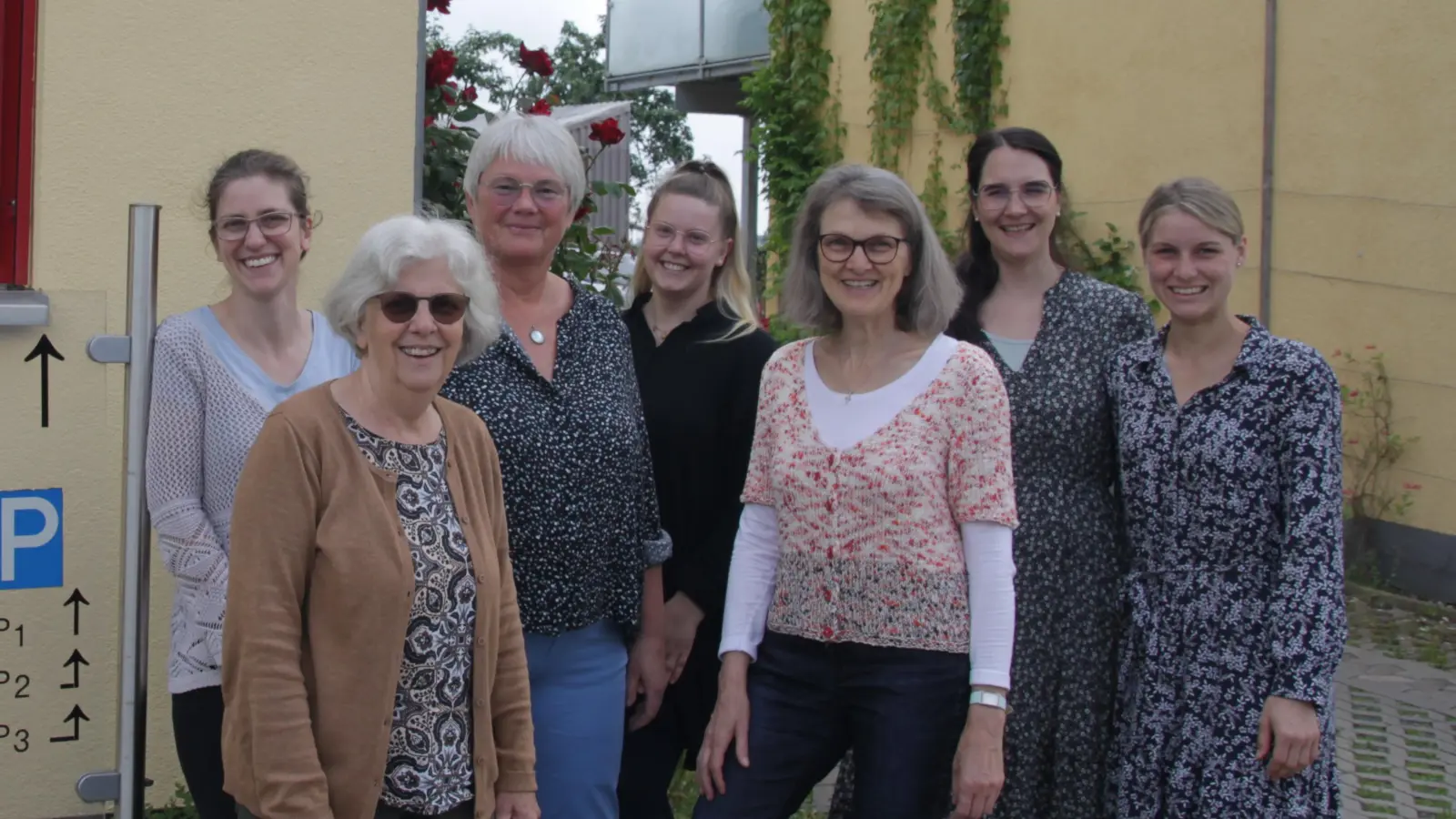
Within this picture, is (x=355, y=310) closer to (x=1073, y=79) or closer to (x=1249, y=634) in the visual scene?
(x=1249, y=634)

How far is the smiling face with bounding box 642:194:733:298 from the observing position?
11.6ft

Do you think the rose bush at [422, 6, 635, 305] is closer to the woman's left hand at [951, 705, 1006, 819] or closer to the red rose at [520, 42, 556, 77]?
the red rose at [520, 42, 556, 77]

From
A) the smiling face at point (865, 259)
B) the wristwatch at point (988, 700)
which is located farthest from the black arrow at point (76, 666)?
the wristwatch at point (988, 700)

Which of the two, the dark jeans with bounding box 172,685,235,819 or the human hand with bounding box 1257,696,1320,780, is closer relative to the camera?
the dark jeans with bounding box 172,685,235,819

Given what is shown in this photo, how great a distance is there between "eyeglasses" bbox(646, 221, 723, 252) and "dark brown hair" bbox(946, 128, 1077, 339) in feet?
2.01

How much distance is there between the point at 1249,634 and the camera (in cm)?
290

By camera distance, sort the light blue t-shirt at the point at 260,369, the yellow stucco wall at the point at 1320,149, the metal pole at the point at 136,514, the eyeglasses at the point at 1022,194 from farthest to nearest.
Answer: the yellow stucco wall at the point at 1320,149 < the eyeglasses at the point at 1022,194 < the light blue t-shirt at the point at 260,369 < the metal pole at the point at 136,514

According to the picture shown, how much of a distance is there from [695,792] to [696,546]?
1663 millimetres

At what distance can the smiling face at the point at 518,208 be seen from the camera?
310 centimetres

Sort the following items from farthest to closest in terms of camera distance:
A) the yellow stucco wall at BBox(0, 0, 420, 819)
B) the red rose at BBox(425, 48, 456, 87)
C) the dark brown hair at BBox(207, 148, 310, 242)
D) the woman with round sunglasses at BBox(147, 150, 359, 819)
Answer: the red rose at BBox(425, 48, 456, 87) < the yellow stucco wall at BBox(0, 0, 420, 819) < the dark brown hair at BBox(207, 148, 310, 242) < the woman with round sunglasses at BBox(147, 150, 359, 819)

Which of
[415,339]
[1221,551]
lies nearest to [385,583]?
[415,339]

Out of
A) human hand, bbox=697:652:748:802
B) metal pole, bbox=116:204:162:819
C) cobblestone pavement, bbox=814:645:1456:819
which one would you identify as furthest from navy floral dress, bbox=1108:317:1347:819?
cobblestone pavement, bbox=814:645:1456:819

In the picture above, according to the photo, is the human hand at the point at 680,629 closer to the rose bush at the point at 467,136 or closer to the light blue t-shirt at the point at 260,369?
the light blue t-shirt at the point at 260,369

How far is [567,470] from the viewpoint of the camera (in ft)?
9.72
